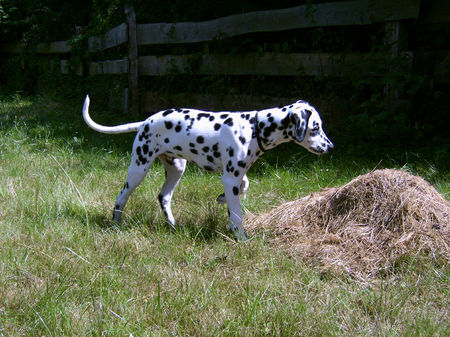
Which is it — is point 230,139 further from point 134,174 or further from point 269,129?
point 134,174

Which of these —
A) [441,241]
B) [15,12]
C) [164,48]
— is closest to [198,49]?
[164,48]

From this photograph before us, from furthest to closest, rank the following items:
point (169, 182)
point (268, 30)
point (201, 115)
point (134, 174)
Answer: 1. point (268, 30)
2. point (169, 182)
3. point (134, 174)
4. point (201, 115)

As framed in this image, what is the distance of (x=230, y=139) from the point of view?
4375mm

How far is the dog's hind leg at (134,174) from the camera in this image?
184 inches

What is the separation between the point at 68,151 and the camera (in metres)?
7.33

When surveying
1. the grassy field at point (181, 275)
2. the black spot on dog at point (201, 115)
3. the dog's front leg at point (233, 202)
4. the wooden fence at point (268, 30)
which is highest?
the wooden fence at point (268, 30)

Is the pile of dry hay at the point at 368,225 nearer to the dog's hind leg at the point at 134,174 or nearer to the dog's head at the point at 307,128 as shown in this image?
the dog's head at the point at 307,128

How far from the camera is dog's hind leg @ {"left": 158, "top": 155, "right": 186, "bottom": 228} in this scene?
4875 mm

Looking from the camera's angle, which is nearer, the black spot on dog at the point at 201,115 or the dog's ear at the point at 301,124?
the dog's ear at the point at 301,124

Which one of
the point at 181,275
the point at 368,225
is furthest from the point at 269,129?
the point at 181,275

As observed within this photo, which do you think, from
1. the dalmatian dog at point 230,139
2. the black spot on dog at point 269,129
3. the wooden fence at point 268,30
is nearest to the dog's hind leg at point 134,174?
the dalmatian dog at point 230,139

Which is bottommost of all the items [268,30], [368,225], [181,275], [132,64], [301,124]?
[181,275]

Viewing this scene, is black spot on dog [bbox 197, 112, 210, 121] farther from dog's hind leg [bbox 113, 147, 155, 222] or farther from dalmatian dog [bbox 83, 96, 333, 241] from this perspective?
dog's hind leg [bbox 113, 147, 155, 222]

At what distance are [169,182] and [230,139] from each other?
0.87 meters
